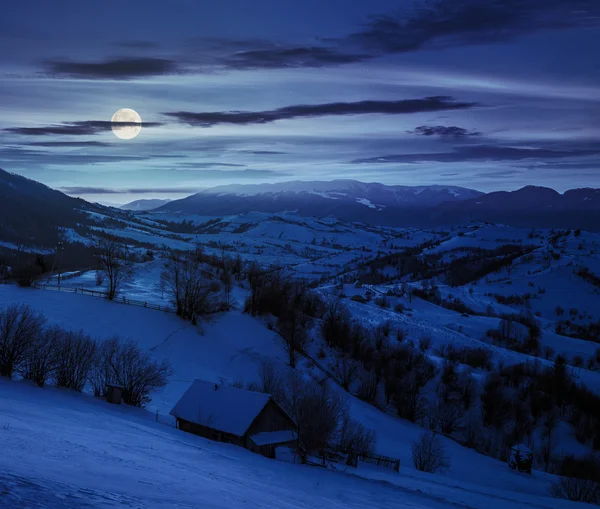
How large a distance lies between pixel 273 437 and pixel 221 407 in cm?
375

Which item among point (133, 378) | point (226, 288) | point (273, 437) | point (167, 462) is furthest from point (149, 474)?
point (226, 288)

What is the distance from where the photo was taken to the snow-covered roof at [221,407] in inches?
1219

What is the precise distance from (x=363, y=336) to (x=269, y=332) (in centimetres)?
1292

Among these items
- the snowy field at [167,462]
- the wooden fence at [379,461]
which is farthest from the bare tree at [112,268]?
the wooden fence at [379,461]

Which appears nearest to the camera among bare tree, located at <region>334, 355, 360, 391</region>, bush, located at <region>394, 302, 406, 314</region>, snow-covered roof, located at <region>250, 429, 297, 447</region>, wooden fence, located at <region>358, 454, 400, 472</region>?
snow-covered roof, located at <region>250, 429, 297, 447</region>

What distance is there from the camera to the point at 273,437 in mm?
31391

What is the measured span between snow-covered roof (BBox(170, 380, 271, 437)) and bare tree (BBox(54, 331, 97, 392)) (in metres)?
6.42

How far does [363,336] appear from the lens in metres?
67.6

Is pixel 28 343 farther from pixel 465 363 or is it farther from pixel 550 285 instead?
pixel 550 285

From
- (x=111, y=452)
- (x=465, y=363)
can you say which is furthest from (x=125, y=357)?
(x=465, y=363)

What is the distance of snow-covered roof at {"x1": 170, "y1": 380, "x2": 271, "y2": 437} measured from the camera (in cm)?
3095

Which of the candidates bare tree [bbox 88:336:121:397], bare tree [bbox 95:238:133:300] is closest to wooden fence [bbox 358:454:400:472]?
bare tree [bbox 88:336:121:397]

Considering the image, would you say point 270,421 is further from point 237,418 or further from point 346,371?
point 346,371

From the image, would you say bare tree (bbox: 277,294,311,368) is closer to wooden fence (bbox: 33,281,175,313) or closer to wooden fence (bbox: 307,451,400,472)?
wooden fence (bbox: 33,281,175,313)
